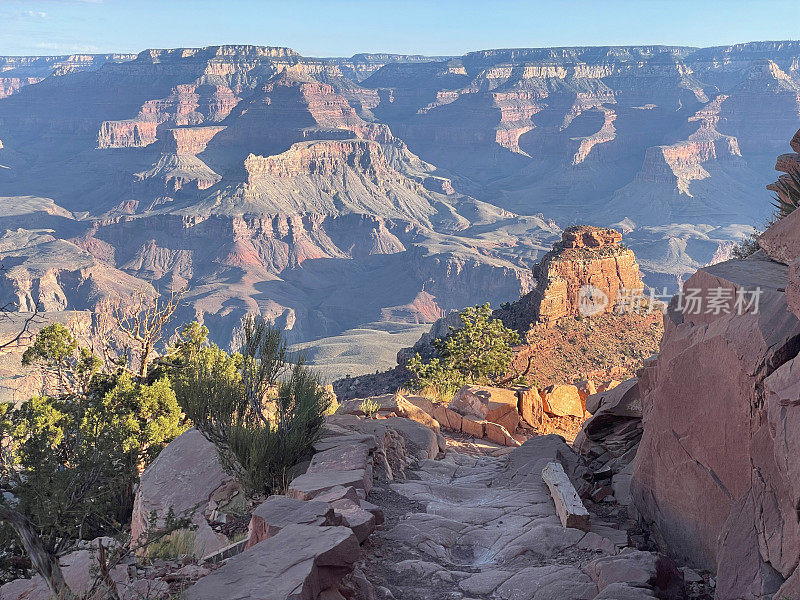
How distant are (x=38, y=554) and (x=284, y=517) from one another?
89.7 inches

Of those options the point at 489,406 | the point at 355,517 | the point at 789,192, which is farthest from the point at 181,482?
the point at 789,192

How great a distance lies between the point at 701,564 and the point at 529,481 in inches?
150

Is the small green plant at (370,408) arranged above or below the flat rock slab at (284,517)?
below

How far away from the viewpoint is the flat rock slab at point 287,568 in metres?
6.22

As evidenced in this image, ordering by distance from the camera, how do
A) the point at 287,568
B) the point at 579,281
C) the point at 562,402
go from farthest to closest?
the point at 579,281 < the point at 562,402 < the point at 287,568

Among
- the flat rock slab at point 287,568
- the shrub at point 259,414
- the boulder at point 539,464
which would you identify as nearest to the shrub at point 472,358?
the boulder at point 539,464

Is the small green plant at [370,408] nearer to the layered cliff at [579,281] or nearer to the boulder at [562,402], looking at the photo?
the boulder at [562,402]

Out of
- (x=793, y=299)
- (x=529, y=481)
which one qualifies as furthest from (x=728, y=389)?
(x=529, y=481)

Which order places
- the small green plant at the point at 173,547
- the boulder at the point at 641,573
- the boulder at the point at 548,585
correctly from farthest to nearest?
the small green plant at the point at 173,547, the boulder at the point at 548,585, the boulder at the point at 641,573

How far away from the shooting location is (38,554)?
7.16 m

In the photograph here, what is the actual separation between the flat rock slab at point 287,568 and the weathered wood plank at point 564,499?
331 centimetres

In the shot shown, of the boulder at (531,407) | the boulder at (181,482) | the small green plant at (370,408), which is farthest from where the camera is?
the boulder at (531,407)

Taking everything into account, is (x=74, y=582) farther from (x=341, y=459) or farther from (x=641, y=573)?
(x=641, y=573)

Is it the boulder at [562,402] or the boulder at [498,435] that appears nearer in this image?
the boulder at [498,435]
